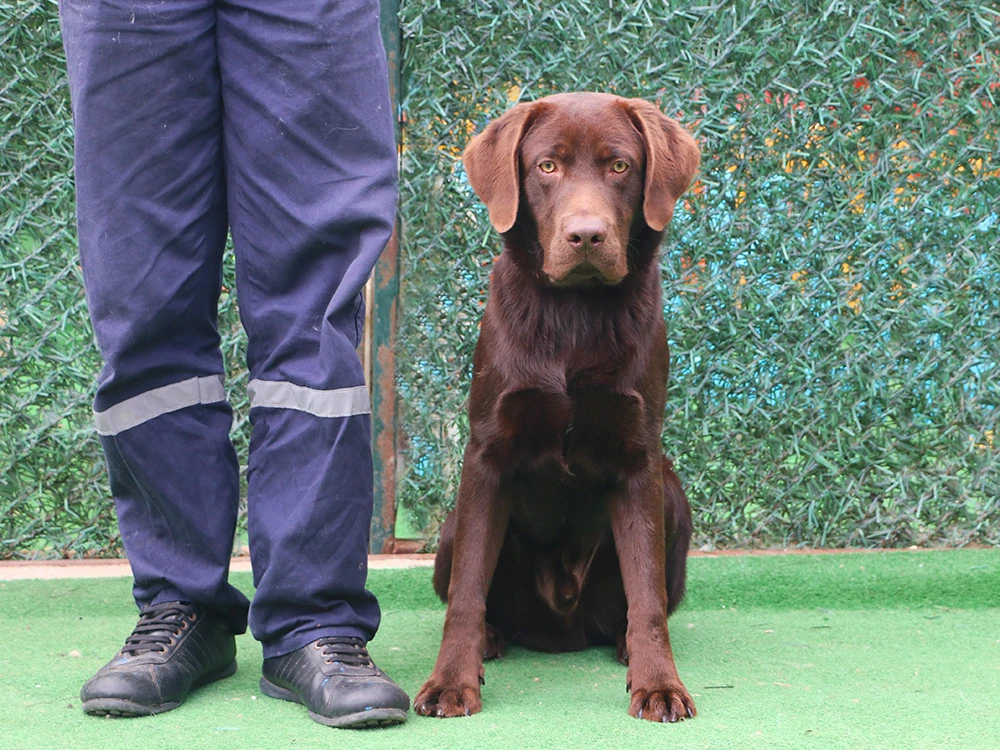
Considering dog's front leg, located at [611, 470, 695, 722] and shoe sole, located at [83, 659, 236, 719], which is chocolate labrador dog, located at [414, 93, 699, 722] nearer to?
dog's front leg, located at [611, 470, 695, 722]

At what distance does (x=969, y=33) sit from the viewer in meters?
3.53

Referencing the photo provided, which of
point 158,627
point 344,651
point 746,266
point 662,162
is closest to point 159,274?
point 158,627

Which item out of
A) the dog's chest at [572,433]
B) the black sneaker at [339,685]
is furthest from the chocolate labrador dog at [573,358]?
the black sneaker at [339,685]

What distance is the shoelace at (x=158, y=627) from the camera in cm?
225

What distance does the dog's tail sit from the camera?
2729 millimetres

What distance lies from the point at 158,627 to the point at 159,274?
76cm

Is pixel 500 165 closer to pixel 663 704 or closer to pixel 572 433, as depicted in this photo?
pixel 572 433

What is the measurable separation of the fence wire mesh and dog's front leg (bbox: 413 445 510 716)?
112 cm

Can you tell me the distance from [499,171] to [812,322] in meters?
1.53

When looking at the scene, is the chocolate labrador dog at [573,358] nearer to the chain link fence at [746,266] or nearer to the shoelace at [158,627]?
the shoelace at [158,627]

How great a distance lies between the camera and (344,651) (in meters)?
2.21

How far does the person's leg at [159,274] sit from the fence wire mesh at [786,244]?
1.26m

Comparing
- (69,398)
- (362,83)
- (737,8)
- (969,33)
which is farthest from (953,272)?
(69,398)

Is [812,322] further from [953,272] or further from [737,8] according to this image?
[737,8]
